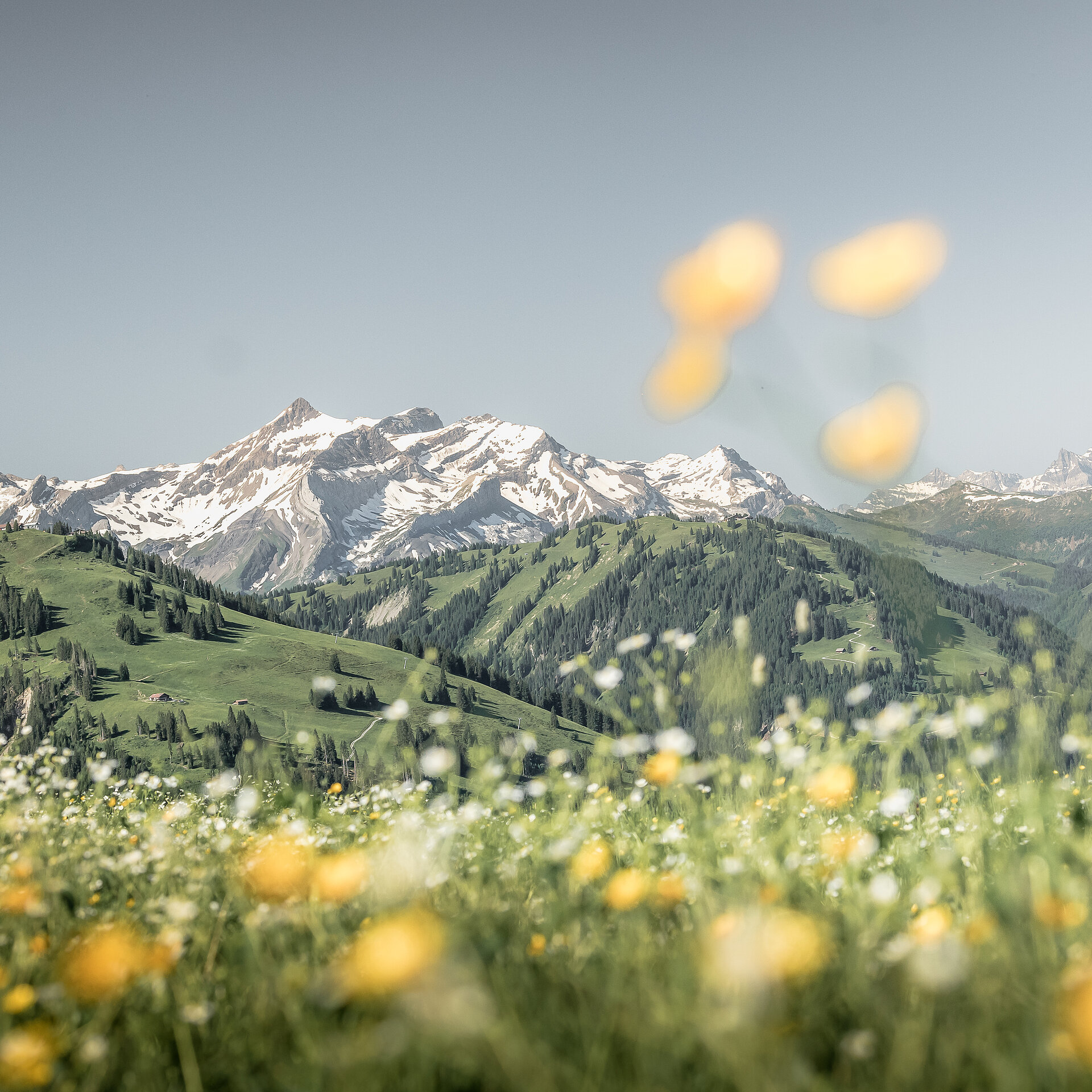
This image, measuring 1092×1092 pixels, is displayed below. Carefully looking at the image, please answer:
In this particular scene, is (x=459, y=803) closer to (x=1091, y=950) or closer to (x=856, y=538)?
(x=856, y=538)

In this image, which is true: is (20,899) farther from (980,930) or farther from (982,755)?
(982,755)

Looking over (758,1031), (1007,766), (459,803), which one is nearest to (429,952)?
(758,1031)

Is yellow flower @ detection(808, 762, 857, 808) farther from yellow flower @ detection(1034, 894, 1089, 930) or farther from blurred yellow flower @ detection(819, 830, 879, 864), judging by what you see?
yellow flower @ detection(1034, 894, 1089, 930)

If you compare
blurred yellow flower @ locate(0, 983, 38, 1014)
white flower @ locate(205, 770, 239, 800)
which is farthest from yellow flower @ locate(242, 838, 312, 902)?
white flower @ locate(205, 770, 239, 800)

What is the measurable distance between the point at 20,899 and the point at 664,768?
377 cm

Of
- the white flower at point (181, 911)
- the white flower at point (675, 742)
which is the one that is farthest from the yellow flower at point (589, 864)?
the white flower at point (181, 911)

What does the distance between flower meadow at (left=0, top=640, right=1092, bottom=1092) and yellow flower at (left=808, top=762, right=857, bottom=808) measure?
65 millimetres

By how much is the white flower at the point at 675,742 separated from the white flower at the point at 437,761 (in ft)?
4.72

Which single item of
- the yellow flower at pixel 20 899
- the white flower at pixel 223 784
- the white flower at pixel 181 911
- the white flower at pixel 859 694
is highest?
the white flower at pixel 859 694

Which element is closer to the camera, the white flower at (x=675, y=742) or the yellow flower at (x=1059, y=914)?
the yellow flower at (x=1059, y=914)

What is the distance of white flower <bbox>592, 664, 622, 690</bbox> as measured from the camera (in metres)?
5.89

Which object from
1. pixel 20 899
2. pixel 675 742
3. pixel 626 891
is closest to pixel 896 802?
pixel 675 742

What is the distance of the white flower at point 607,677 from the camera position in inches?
232

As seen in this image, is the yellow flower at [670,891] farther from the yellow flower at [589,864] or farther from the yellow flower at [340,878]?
the yellow flower at [340,878]
